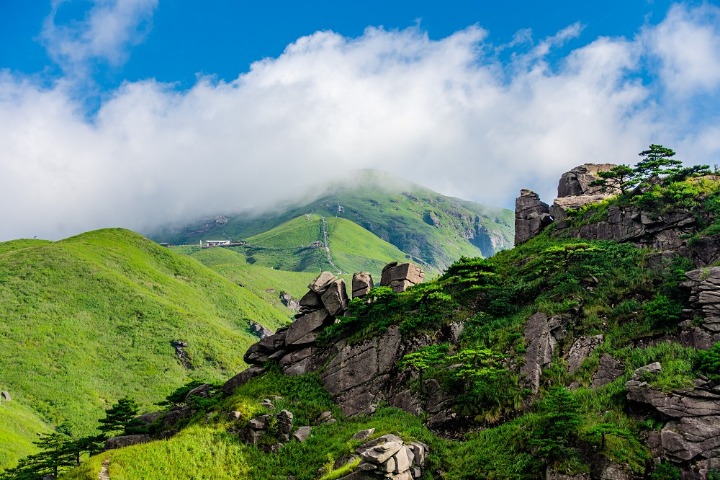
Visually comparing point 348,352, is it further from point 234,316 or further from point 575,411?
point 234,316

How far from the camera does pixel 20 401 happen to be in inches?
3474

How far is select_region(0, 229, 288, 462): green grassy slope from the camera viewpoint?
96.2 metres

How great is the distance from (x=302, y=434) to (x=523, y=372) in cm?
1728

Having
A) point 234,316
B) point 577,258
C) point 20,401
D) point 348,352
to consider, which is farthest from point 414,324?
point 234,316

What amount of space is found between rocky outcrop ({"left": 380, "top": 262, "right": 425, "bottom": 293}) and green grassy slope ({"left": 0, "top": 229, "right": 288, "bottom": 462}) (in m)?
55.3

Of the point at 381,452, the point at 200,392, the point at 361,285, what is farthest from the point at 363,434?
the point at 200,392

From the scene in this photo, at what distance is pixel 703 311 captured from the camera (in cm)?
3456

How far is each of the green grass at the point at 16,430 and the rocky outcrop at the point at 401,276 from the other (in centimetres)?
5230

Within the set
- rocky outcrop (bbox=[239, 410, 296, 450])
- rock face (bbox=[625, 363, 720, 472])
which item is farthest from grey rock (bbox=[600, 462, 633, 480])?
rocky outcrop (bbox=[239, 410, 296, 450])

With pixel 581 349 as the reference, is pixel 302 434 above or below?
below

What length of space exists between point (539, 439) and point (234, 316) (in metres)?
153

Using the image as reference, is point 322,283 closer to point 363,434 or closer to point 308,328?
point 308,328

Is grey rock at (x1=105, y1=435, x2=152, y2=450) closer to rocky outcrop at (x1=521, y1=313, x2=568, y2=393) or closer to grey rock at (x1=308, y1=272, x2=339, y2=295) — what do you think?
grey rock at (x1=308, y1=272, x2=339, y2=295)

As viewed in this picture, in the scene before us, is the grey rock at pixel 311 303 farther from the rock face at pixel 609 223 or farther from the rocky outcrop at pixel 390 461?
the rock face at pixel 609 223
